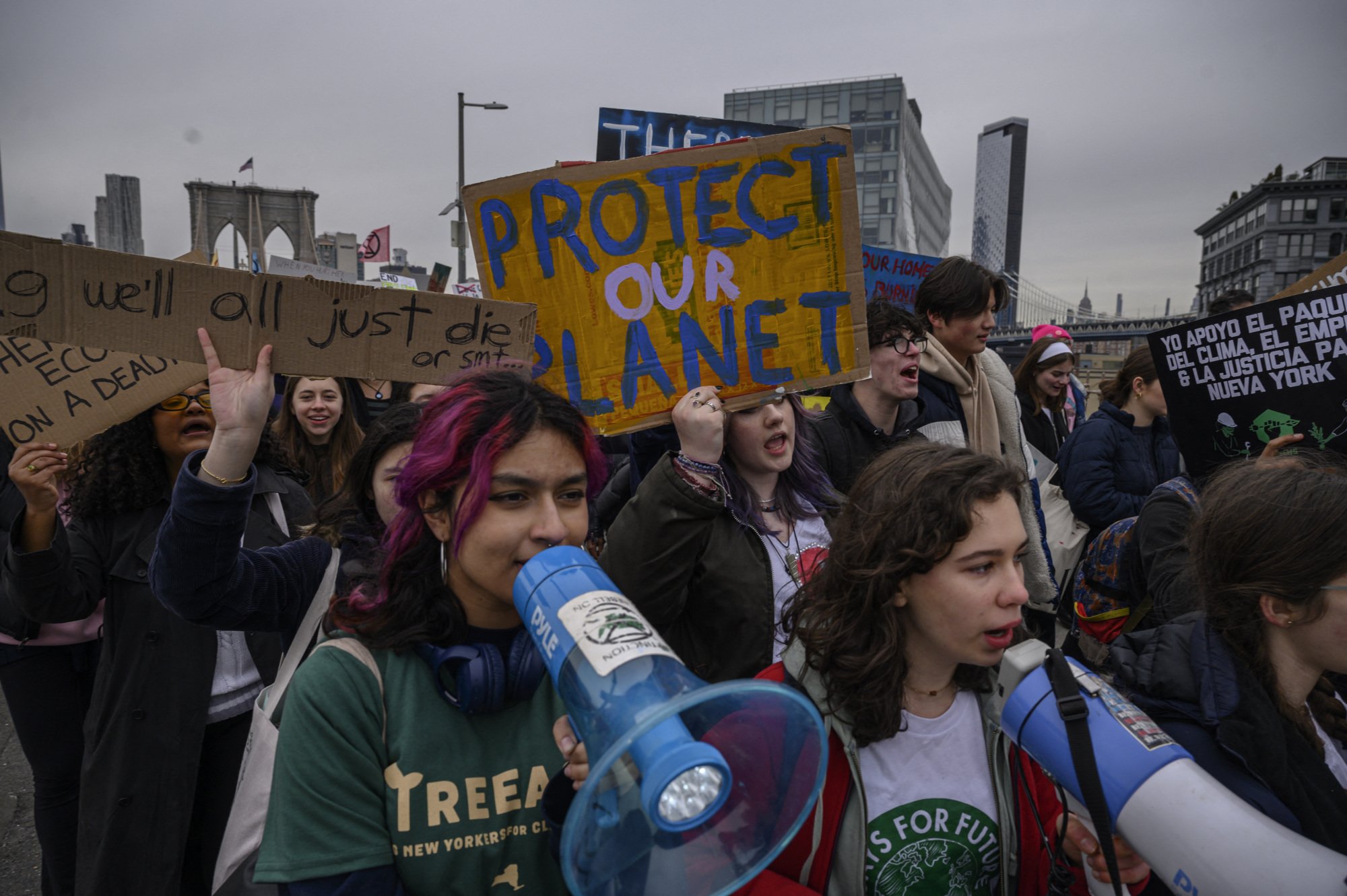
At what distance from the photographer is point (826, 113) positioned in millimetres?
63844

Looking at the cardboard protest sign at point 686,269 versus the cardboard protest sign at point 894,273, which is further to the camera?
the cardboard protest sign at point 894,273

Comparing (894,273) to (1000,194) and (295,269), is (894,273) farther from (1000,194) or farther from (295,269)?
(1000,194)

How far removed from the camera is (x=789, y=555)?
2281 millimetres

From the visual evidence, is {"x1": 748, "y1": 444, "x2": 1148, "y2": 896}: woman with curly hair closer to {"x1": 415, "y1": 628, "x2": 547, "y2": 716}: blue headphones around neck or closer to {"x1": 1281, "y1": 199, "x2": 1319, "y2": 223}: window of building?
{"x1": 415, "y1": 628, "x2": 547, "y2": 716}: blue headphones around neck

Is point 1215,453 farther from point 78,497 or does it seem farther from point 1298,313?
point 78,497

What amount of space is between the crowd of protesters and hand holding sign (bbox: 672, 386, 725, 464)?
1cm

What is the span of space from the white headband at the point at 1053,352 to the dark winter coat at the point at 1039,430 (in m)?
0.28

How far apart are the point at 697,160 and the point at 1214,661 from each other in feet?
5.75

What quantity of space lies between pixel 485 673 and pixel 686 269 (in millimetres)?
1402

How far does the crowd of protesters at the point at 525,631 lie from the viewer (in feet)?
4.29

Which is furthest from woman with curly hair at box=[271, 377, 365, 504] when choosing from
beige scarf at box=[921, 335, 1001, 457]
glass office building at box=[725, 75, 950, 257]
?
glass office building at box=[725, 75, 950, 257]

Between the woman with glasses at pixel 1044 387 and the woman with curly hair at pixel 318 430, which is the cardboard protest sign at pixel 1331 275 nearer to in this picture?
the woman with glasses at pixel 1044 387

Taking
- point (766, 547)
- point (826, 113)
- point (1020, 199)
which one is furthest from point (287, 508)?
point (1020, 199)

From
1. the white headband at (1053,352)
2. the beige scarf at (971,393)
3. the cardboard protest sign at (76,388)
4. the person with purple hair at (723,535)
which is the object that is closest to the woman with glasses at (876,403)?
the beige scarf at (971,393)
